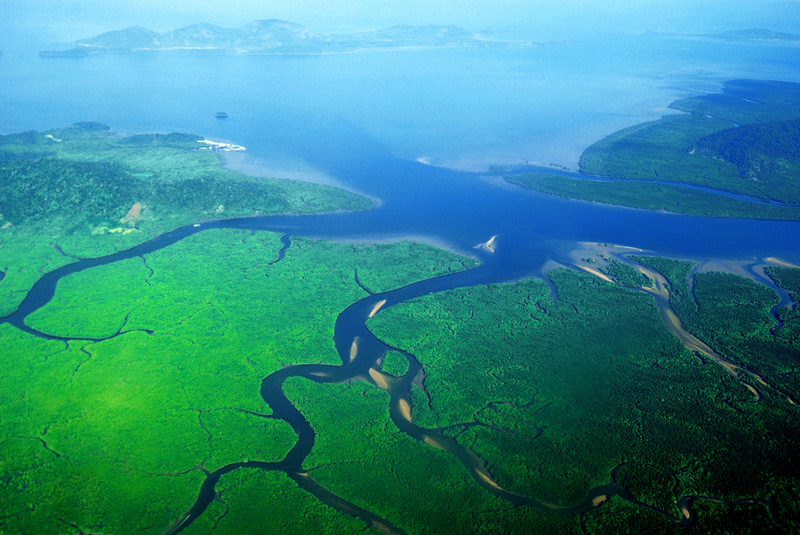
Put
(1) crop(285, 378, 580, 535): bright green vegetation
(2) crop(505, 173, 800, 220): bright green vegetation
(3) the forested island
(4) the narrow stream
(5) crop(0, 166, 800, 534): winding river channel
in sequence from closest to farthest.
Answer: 1. (1) crop(285, 378, 580, 535): bright green vegetation
2. (3) the forested island
3. (4) the narrow stream
4. (5) crop(0, 166, 800, 534): winding river channel
5. (2) crop(505, 173, 800, 220): bright green vegetation

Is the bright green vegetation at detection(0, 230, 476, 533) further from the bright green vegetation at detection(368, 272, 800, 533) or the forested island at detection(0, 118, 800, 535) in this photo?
the bright green vegetation at detection(368, 272, 800, 533)

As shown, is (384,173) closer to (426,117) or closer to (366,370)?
(426,117)

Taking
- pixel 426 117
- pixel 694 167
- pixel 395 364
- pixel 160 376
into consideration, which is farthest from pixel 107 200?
pixel 694 167

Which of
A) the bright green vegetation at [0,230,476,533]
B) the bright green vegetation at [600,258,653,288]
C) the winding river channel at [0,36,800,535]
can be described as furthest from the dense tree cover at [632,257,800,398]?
the bright green vegetation at [0,230,476,533]

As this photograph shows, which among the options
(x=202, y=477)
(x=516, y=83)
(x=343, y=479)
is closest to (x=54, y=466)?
(x=202, y=477)

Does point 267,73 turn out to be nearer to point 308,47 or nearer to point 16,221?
point 308,47
